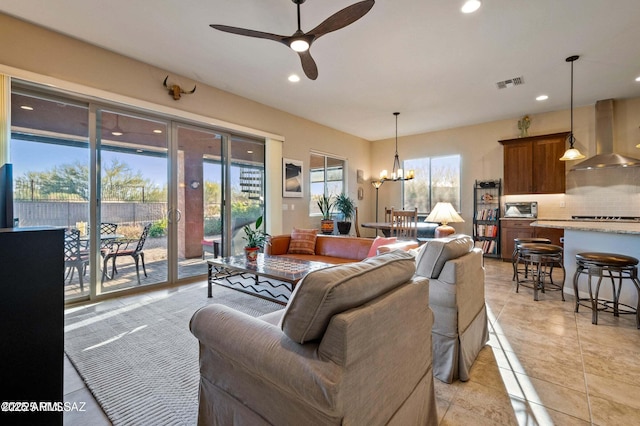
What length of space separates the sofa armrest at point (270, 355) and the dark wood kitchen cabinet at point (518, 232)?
5912 mm

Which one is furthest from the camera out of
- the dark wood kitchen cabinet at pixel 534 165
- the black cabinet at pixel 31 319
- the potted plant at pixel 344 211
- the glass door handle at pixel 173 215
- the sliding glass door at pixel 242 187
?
the potted plant at pixel 344 211

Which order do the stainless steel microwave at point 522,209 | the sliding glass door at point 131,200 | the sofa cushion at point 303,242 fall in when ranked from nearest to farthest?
the sliding glass door at point 131,200
the sofa cushion at point 303,242
the stainless steel microwave at point 522,209

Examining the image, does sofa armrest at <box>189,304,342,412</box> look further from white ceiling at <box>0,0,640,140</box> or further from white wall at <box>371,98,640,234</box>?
white wall at <box>371,98,640,234</box>

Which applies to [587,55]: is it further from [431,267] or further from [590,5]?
[431,267]

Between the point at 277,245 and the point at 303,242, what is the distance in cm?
39

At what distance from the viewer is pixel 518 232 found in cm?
557

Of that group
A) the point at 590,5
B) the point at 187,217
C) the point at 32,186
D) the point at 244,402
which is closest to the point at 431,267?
the point at 244,402

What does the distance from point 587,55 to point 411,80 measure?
205 cm

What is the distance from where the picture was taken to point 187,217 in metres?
4.34

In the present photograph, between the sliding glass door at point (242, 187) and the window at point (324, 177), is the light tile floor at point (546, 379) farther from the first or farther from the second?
the window at point (324, 177)

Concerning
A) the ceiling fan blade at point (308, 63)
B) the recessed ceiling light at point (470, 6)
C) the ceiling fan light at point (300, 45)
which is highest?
the recessed ceiling light at point (470, 6)

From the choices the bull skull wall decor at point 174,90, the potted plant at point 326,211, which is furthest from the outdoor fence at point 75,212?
the potted plant at point 326,211

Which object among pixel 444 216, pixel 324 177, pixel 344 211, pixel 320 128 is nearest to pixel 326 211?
pixel 344 211

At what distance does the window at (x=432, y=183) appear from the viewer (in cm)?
675
